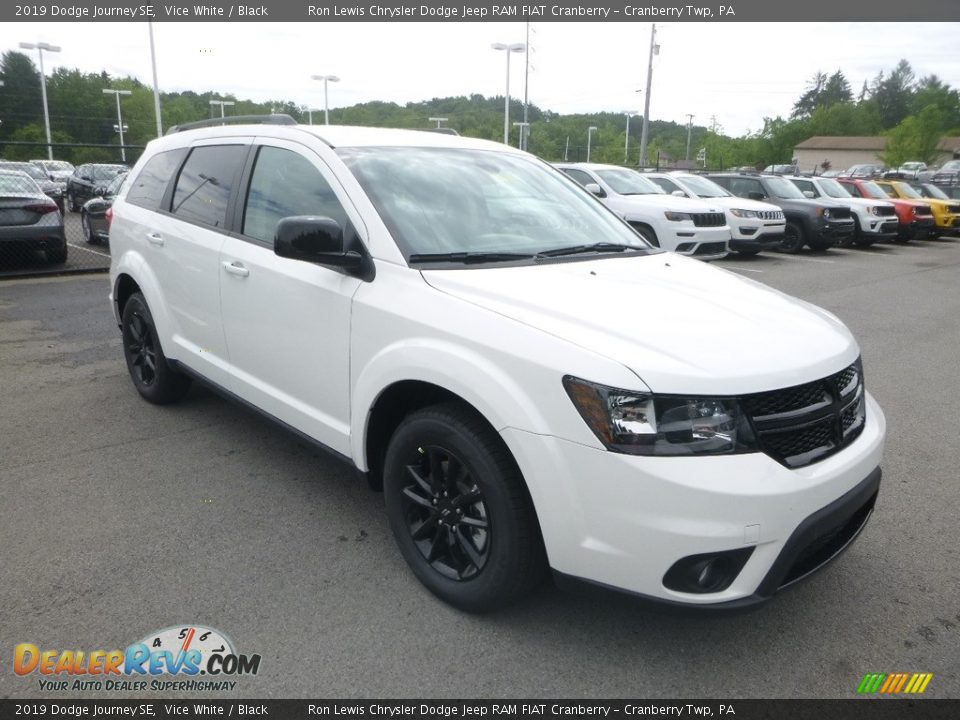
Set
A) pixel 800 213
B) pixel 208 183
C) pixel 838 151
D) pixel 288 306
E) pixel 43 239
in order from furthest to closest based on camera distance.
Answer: pixel 838 151
pixel 800 213
pixel 43 239
pixel 208 183
pixel 288 306

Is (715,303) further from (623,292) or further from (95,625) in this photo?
(95,625)

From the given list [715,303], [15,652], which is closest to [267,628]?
[15,652]

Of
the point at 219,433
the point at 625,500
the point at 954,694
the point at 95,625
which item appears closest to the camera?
the point at 625,500

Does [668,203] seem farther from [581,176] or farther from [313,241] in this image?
[313,241]

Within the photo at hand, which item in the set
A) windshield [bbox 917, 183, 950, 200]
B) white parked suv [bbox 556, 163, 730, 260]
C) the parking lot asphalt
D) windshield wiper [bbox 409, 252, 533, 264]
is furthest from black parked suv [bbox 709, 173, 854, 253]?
windshield wiper [bbox 409, 252, 533, 264]

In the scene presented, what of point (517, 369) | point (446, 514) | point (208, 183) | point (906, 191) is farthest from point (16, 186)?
point (906, 191)

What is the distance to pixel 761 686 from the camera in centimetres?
247

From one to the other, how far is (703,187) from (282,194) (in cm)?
1401

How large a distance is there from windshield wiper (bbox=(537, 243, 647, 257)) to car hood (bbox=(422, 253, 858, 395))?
147mm

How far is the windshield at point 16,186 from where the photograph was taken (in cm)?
1031

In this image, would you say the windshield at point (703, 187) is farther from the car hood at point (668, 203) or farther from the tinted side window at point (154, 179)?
the tinted side window at point (154, 179)

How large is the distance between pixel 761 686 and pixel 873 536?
4.52 feet

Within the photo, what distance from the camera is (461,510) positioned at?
272 cm

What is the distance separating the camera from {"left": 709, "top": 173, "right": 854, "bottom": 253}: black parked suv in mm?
16016
